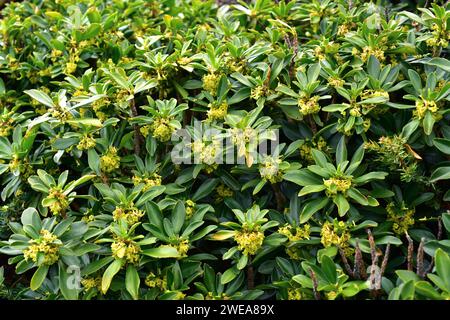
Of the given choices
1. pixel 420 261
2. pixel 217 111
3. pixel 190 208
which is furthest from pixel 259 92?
pixel 420 261

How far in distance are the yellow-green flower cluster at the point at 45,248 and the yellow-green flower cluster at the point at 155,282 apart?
31 cm

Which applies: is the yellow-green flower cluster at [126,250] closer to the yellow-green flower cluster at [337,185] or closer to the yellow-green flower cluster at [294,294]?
the yellow-green flower cluster at [294,294]

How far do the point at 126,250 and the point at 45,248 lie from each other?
26 centimetres

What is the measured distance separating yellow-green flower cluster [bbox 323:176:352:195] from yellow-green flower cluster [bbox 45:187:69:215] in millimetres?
916

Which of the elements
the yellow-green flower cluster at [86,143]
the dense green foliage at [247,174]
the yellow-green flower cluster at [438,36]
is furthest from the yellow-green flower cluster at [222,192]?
the yellow-green flower cluster at [438,36]

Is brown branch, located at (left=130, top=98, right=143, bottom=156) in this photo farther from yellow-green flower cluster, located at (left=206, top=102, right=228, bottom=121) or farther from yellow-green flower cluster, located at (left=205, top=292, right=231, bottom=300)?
yellow-green flower cluster, located at (left=205, top=292, right=231, bottom=300)

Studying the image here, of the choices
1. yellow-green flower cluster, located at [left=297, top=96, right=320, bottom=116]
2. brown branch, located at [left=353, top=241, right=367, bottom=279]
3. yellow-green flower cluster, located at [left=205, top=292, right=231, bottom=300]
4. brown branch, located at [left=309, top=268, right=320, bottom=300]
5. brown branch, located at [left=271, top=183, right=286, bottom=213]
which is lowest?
yellow-green flower cluster, located at [left=205, top=292, right=231, bottom=300]

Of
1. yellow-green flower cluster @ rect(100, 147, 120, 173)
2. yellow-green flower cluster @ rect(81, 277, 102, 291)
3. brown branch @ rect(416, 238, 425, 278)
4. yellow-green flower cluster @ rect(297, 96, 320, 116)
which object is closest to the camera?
brown branch @ rect(416, 238, 425, 278)

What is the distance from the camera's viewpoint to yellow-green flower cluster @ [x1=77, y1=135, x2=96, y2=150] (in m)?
1.98

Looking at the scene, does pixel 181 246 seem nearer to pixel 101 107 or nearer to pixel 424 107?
pixel 101 107

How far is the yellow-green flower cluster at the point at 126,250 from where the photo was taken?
1.68 metres

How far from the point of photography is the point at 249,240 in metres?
1.72

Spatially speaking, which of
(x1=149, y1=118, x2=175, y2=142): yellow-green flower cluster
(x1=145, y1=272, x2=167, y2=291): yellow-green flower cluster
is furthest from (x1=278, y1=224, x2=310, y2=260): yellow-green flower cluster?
(x1=149, y1=118, x2=175, y2=142): yellow-green flower cluster
